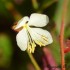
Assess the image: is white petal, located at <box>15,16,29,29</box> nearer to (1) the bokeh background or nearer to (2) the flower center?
(2) the flower center

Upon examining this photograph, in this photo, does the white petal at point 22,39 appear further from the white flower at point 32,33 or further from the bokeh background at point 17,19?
the bokeh background at point 17,19

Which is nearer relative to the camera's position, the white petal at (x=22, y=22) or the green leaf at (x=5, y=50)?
the white petal at (x=22, y=22)

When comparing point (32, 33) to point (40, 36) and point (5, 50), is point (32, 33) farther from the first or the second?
point (5, 50)

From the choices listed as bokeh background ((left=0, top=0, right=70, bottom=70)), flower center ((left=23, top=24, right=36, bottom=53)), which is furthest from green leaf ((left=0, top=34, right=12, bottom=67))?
flower center ((left=23, top=24, right=36, bottom=53))

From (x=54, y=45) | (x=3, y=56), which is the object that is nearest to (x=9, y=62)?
(x=3, y=56)

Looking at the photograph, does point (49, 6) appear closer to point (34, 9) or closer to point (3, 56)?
point (34, 9)

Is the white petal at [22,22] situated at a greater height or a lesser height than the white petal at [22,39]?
greater

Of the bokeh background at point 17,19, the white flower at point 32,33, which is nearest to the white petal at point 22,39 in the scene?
the white flower at point 32,33
